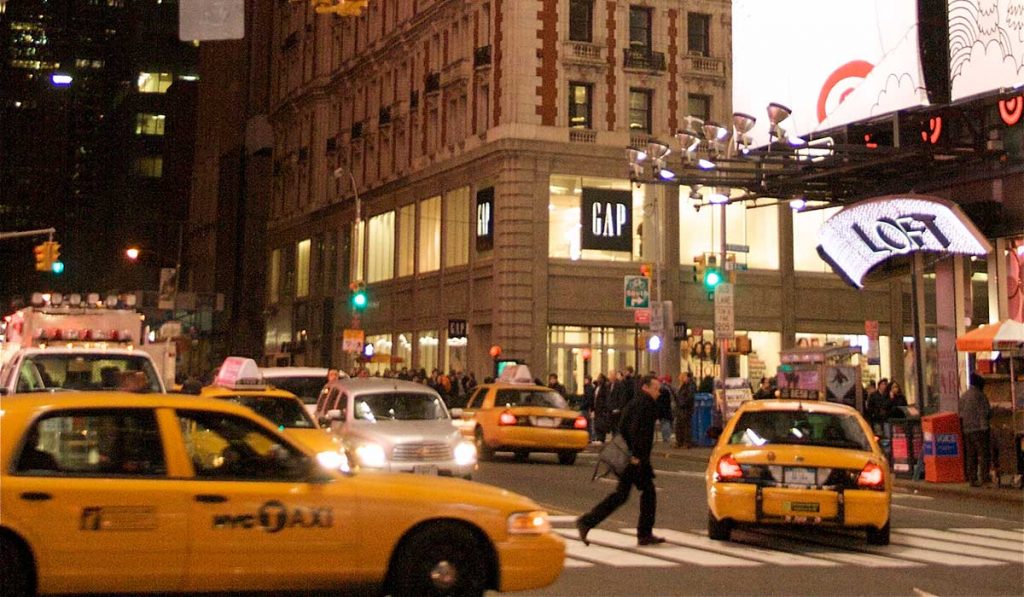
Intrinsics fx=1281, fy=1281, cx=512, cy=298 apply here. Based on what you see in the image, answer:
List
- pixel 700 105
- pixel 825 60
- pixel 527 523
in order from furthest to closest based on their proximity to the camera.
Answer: pixel 700 105 → pixel 825 60 → pixel 527 523

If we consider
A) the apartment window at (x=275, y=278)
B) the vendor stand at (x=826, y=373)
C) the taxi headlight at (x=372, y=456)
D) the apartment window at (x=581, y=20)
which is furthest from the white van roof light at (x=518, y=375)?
the apartment window at (x=275, y=278)

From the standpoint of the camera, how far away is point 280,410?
57.0 ft

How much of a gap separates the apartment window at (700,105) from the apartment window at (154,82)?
285 ft

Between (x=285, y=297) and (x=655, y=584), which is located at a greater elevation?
(x=285, y=297)

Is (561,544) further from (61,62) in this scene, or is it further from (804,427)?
(61,62)

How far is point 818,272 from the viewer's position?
5144 centimetres

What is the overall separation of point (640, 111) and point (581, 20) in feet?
13.5

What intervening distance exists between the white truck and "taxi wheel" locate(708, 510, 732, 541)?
706 centimetres

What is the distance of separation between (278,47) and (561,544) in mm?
72256

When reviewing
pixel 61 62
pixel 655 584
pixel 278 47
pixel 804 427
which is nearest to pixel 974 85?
pixel 804 427

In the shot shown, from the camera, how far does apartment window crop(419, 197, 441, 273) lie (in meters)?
53.1

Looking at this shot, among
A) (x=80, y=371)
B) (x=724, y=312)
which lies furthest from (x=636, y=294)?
(x=80, y=371)

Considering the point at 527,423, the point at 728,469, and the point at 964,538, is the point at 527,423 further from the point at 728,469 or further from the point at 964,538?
the point at 728,469

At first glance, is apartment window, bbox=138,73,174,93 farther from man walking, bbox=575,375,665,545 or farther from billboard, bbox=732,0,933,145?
man walking, bbox=575,375,665,545
